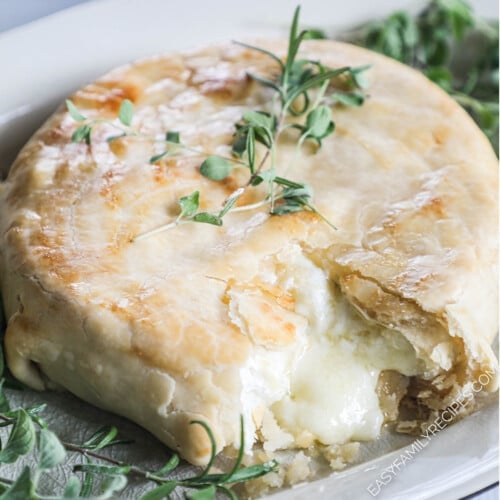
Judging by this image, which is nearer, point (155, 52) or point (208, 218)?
point (208, 218)

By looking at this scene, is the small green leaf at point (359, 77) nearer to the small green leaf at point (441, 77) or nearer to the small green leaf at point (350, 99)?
the small green leaf at point (350, 99)

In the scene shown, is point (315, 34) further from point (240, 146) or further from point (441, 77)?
point (240, 146)

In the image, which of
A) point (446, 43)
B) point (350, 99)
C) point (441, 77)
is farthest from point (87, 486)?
point (446, 43)

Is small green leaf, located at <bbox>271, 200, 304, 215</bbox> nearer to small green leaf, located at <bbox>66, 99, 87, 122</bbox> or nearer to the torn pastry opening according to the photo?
the torn pastry opening

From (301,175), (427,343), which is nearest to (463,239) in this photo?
(427,343)

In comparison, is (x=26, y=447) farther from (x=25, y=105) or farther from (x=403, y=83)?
(x=403, y=83)

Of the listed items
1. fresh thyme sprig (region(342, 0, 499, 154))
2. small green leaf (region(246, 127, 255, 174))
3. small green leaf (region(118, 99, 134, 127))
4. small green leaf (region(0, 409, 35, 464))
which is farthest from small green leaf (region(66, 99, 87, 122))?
fresh thyme sprig (region(342, 0, 499, 154))
